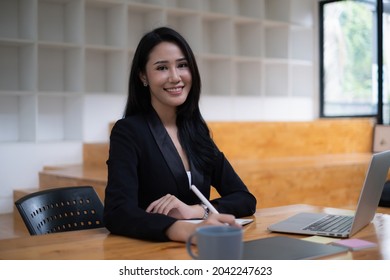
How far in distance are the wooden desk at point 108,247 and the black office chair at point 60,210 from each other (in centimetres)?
23

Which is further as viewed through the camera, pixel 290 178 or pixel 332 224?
pixel 290 178

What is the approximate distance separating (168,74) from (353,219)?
2.19ft

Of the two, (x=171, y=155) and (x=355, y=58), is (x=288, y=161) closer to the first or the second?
(x=355, y=58)

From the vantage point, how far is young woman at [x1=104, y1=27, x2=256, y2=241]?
4.51ft

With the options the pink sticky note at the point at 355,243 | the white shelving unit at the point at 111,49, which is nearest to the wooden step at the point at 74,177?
the white shelving unit at the point at 111,49

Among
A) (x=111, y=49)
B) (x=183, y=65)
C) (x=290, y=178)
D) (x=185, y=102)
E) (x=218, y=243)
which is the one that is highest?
(x=111, y=49)

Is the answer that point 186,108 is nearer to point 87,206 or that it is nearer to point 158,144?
point 158,144

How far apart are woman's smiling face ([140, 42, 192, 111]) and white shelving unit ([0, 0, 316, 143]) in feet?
8.18

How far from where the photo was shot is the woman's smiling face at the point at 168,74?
5.03 feet

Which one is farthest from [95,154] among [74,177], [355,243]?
[355,243]

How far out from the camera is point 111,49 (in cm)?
421

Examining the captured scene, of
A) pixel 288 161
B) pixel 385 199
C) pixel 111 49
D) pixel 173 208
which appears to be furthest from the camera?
pixel 111 49

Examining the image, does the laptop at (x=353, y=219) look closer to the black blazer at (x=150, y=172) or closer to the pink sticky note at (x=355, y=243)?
the pink sticky note at (x=355, y=243)
